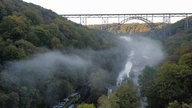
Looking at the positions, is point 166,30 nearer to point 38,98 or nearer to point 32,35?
point 32,35

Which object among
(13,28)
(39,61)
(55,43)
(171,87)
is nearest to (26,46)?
(39,61)

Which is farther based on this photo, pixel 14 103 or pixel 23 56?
pixel 23 56

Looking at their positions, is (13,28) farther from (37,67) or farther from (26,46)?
(37,67)

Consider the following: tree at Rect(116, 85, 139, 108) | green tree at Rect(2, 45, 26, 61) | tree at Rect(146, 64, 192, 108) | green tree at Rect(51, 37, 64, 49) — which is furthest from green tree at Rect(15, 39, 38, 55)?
tree at Rect(146, 64, 192, 108)

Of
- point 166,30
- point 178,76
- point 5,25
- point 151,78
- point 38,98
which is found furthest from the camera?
point 166,30

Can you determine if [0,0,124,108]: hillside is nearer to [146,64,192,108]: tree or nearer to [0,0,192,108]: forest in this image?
[0,0,192,108]: forest

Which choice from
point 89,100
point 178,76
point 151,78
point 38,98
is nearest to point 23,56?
point 38,98

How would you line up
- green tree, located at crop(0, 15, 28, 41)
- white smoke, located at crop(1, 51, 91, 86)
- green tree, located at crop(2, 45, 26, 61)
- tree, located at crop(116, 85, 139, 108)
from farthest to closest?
green tree, located at crop(0, 15, 28, 41), green tree, located at crop(2, 45, 26, 61), white smoke, located at crop(1, 51, 91, 86), tree, located at crop(116, 85, 139, 108)

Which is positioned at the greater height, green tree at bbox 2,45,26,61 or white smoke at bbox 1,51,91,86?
green tree at bbox 2,45,26,61

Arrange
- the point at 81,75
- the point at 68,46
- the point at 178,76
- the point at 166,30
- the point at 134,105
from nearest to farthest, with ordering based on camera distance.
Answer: the point at 134,105 < the point at 178,76 < the point at 81,75 < the point at 68,46 < the point at 166,30
